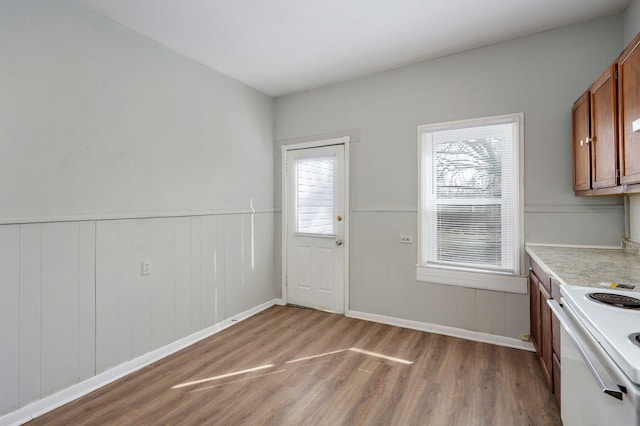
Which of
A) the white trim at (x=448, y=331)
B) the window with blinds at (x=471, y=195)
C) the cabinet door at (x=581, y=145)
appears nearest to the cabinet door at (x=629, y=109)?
the cabinet door at (x=581, y=145)

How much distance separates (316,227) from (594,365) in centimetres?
320

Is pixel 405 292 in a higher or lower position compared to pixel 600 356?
lower

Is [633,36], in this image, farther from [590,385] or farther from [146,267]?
[146,267]

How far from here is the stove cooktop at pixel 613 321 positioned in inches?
35.3

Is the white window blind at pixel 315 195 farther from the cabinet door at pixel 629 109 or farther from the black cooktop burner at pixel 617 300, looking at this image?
the black cooktop burner at pixel 617 300

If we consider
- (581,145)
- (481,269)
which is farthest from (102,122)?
(581,145)

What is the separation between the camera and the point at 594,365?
108 cm

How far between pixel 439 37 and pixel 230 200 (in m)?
2.72

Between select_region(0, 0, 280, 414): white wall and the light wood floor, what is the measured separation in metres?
0.39

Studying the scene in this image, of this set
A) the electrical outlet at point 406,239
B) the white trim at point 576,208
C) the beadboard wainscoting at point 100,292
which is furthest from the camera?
the electrical outlet at point 406,239

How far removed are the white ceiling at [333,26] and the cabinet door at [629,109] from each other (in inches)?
39.5

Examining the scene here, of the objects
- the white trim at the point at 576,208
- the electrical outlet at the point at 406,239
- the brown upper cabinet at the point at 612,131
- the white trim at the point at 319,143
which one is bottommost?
the electrical outlet at the point at 406,239

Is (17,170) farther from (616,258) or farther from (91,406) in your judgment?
(616,258)

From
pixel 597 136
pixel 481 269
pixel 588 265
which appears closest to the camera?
pixel 588 265
